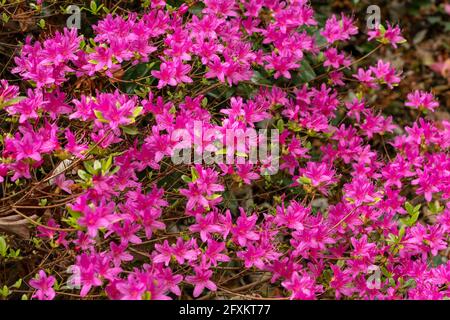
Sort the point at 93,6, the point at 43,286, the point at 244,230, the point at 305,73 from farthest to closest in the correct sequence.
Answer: the point at 305,73, the point at 93,6, the point at 244,230, the point at 43,286

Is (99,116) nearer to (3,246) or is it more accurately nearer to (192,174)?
(192,174)

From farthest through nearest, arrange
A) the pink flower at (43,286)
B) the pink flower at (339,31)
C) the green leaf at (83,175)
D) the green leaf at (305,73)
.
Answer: the green leaf at (305,73) < the pink flower at (339,31) < the pink flower at (43,286) < the green leaf at (83,175)

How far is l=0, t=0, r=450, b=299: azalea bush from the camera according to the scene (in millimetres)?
1620

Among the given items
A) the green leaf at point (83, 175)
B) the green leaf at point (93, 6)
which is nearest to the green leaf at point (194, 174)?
the green leaf at point (83, 175)

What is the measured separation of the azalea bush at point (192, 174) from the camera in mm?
1620

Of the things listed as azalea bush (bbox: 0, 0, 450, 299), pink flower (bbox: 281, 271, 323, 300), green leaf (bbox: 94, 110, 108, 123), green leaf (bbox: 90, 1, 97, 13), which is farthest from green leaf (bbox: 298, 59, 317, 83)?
green leaf (bbox: 94, 110, 108, 123)

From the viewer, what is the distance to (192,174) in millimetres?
1641

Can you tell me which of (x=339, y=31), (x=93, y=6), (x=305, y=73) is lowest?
(x=305, y=73)

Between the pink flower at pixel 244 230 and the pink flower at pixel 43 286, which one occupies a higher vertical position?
the pink flower at pixel 244 230

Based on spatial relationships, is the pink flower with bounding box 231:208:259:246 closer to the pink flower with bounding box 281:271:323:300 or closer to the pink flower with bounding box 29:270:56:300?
the pink flower with bounding box 281:271:323:300

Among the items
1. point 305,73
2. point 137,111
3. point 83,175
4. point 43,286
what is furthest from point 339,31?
point 43,286

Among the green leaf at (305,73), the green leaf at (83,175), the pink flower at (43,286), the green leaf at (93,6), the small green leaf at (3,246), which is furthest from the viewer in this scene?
the green leaf at (305,73)

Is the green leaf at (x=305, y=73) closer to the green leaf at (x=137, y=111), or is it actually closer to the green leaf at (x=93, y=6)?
the green leaf at (x=93, y=6)
